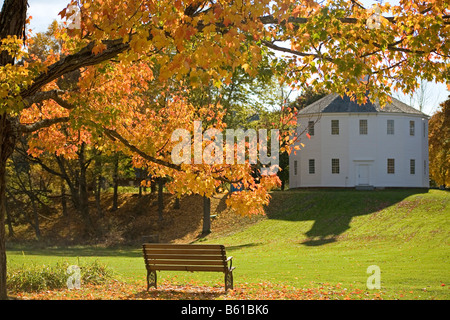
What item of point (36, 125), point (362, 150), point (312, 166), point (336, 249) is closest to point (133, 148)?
point (36, 125)

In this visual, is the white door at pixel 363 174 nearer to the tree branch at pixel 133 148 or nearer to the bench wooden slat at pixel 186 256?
the bench wooden slat at pixel 186 256

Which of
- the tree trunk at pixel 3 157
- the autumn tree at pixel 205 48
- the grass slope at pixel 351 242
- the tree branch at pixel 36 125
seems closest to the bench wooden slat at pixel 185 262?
the autumn tree at pixel 205 48

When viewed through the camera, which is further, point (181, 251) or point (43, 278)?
point (43, 278)

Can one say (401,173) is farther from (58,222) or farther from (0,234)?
(0,234)

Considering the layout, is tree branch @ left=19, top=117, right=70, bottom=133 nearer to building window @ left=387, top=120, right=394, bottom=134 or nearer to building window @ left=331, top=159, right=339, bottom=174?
building window @ left=331, top=159, right=339, bottom=174

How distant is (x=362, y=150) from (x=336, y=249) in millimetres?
21372

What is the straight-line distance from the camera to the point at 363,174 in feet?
147

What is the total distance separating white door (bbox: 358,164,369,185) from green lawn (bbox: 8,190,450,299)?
18.3 feet

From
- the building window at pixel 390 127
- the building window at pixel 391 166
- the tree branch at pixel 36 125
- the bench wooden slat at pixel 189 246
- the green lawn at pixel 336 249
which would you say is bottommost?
the green lawn at pixel 336 249

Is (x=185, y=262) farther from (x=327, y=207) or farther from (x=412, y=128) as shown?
(x=412, y=128)

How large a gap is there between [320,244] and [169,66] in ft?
70.5

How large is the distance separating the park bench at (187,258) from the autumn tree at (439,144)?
3738 centimetres

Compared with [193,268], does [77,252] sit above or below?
below

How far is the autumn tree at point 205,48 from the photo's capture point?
792cm
